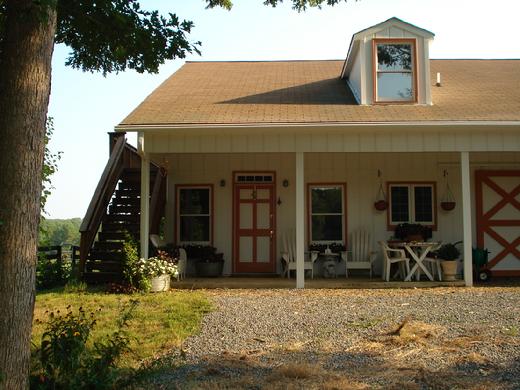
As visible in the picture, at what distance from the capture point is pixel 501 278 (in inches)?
482

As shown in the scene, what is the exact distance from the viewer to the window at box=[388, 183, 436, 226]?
12688 millimetres

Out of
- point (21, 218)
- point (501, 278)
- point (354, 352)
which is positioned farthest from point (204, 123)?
point (501, 278)

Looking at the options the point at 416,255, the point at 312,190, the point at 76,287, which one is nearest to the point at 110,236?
the point at 76,287

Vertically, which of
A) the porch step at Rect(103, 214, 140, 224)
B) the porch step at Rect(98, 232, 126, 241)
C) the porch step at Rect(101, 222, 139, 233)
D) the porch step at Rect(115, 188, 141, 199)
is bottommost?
the porch step at Rect(98, 232, 126, 241)

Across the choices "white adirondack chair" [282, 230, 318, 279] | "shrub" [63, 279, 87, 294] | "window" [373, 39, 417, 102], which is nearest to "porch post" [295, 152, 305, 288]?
"white adirondack chair" [282, 230, 318, 279]

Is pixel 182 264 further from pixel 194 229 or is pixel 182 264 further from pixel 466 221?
pixel 466 221

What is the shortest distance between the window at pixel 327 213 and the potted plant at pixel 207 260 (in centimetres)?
222

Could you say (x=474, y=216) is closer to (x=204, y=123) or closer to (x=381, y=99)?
(x=381, y=99)

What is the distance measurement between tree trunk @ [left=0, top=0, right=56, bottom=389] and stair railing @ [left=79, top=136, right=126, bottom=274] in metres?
7.10

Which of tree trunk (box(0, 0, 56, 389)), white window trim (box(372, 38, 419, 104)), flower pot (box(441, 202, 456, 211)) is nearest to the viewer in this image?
tree trunk (box(0, 0, 56, 389))

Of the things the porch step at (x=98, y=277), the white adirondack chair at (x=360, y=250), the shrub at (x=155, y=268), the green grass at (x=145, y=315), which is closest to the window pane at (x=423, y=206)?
the white adirondack chair at (x=360, y=250)

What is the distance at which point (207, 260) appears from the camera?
12172 millimetres

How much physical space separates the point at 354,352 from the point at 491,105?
738cm

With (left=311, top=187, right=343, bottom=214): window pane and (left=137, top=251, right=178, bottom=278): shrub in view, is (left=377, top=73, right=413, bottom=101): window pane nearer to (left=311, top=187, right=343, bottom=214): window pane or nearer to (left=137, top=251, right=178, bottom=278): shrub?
(left=311, top=187, right=343, bottom=214): window pane
